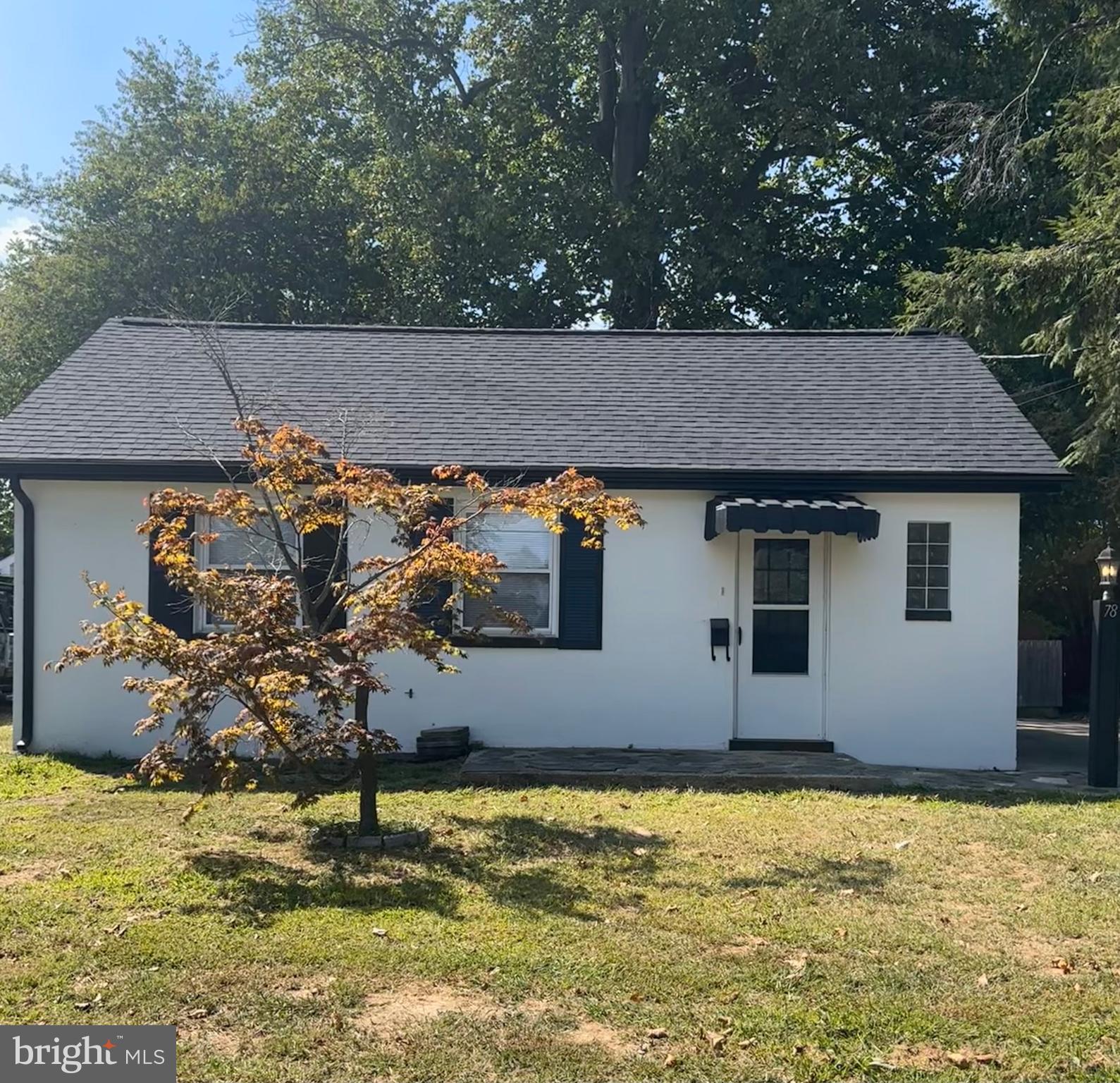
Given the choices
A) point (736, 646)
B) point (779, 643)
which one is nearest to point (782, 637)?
point (779, 643)

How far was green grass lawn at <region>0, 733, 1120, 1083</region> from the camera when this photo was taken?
4.20 m

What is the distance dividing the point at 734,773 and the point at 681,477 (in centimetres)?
304

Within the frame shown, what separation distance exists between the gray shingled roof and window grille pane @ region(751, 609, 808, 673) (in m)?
1.55

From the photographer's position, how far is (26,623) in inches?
434

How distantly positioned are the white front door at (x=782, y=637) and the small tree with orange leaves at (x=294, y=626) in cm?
348

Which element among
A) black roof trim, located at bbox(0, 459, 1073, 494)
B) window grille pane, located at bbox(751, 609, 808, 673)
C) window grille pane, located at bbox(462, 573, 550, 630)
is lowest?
window grille pane, located at bbox(751, 609, 808, 673)

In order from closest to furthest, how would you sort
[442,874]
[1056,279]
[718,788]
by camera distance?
[442,874] → [718,788] → [1056,279]

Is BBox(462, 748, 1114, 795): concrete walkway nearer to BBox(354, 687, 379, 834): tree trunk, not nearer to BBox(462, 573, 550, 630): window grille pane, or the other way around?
BBox(462, 573, 550, 630): window grille pane

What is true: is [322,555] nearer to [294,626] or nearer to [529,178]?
[294,626]

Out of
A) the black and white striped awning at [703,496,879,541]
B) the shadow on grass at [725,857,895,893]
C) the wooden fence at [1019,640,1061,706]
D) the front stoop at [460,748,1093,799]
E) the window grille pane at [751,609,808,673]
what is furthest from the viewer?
the wooden fence at [1019,640,1061,706]

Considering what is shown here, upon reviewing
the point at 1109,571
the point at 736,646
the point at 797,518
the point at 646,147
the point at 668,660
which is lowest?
the point at 668,660

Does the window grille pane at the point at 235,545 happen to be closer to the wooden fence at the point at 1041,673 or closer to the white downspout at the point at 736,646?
the white downspout at the point at 736,646

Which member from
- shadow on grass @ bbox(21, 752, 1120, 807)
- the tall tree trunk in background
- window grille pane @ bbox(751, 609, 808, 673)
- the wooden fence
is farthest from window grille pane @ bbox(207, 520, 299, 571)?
the tall tree trunk in background

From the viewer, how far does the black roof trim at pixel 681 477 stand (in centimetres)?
1084
